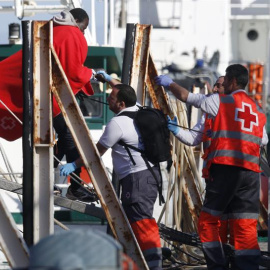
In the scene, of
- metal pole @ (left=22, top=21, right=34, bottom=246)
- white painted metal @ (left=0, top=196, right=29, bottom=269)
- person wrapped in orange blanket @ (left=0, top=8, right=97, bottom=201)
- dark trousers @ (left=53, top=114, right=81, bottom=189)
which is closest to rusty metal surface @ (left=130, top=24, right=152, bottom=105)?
person wrapped in orange blanket @ (left=0, top=8, right=97, bottom=201)

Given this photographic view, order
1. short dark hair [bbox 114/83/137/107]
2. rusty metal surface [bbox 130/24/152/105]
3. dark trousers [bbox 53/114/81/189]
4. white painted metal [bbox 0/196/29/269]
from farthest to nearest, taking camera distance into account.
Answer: rusty metal surface [bbox 130/24/152/105] < dark trousers [bbox 53/114/81/189] < short dark hair [bbox 114/83/137/107] < white painted metal [bbox 0/196/29/269]

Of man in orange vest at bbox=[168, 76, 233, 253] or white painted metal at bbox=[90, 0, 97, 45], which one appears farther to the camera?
white painted metal at bbox=[90, 0, 97, 45]

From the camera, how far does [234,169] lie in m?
7.15

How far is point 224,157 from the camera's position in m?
7.10

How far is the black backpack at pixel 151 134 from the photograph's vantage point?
7.16 meters

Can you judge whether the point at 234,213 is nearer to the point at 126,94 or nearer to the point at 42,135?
the point at 126,94

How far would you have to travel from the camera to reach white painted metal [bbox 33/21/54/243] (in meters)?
6.60

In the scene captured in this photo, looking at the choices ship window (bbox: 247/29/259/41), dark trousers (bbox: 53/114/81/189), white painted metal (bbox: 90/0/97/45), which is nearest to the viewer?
dark trousers (bbox: 53/114/81/189)

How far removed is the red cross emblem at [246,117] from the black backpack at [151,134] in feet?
2.00

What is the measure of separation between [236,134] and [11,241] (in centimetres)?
216

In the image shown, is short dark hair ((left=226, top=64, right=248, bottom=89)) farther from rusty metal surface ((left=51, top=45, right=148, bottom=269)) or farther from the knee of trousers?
rusty metal surface ((left=51, top=45, right=148, bottom=269))

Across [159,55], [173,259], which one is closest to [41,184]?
[173,259]

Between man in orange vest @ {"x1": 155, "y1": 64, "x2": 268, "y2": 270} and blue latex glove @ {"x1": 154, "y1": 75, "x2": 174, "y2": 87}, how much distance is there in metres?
0.19

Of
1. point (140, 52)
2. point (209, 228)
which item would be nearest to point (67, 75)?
point (140, 52)
